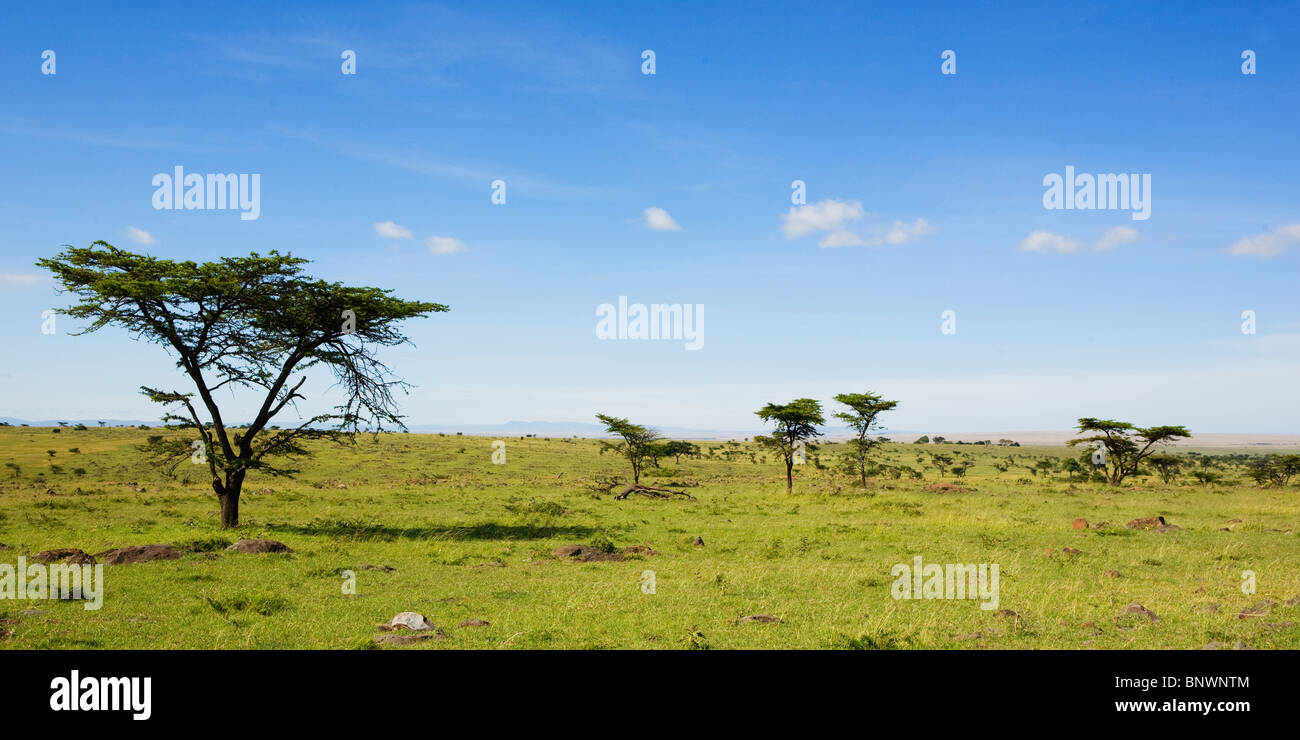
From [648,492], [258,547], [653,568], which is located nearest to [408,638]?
[653,568]

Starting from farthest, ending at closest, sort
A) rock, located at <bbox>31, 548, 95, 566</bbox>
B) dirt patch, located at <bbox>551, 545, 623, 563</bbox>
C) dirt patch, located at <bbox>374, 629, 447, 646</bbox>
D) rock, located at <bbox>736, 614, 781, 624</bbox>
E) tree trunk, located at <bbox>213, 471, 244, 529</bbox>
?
tree trunk, located at <bbox>213, 471, 244, 529</bbox> → dirt patch, located at <bbox>551, 545, 623, 563</bbox> → rock, located at <bbox>31, 548, 95, 566</bbox> → rock, located at <bbox>736, 614, 781, 624</bbox> → dirt patch, located at <bbox>374, 629, 447, 646</bbox>

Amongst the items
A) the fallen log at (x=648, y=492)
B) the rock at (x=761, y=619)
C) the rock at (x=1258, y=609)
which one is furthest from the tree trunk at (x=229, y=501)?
the rock at (x=1258, y=609)

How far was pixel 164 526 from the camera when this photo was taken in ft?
82.5

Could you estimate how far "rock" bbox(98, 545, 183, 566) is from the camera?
1727 cm

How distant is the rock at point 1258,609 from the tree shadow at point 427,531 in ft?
58.3

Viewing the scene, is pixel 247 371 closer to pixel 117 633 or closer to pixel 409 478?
pixel 117 633

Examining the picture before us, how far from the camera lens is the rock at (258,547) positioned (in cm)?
1914

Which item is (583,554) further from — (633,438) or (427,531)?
(633,438)

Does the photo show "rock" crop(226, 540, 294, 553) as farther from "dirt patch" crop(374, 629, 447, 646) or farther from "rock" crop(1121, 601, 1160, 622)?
"rock" crop(1121, 601, 1160, 622)

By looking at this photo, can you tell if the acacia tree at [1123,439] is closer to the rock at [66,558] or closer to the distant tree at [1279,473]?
the distant tree at [1279,473]

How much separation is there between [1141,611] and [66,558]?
2319cm

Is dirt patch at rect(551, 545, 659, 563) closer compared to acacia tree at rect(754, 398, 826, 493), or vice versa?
dirt patch at rect(551, 545, 659, 563)

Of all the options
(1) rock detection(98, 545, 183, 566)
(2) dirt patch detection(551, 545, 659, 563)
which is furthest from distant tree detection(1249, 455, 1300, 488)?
(1) rock detection(98, 545, 183, 566)

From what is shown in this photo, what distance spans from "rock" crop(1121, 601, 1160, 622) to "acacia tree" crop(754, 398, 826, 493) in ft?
121
